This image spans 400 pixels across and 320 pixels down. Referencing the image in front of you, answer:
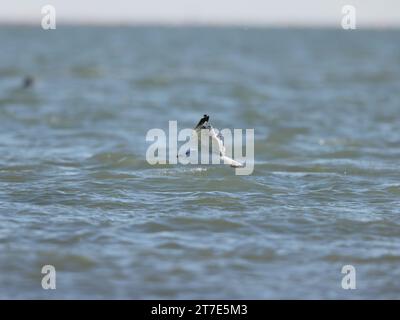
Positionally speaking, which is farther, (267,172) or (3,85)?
(3,85)

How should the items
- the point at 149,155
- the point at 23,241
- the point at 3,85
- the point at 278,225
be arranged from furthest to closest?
the point at 3,85 → the point at 149,155 → the point at 278,225 → the point at 23,241

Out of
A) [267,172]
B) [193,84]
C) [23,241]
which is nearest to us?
[23,241]

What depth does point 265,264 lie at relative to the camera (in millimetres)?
8969

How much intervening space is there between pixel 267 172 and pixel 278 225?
365 cm

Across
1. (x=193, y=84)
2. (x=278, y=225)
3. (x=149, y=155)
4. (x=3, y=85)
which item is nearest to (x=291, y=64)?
(x=193, y=84)

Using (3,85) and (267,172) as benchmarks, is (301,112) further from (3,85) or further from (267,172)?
(3,85)

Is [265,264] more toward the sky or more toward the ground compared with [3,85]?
more toward the ground

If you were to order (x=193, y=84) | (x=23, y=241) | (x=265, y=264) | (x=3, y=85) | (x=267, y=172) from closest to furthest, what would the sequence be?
(x=265, y=264), (x=23, y=241), (x=267, y=172), (x=3, y=85), (x=193, y=84)

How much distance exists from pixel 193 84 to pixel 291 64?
1712 centimetres

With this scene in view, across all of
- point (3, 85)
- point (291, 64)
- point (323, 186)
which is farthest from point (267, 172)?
point (291, 64)

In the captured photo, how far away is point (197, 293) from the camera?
8156 millimetres
